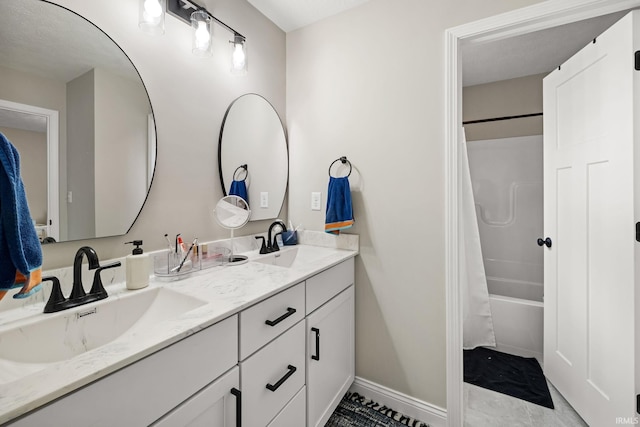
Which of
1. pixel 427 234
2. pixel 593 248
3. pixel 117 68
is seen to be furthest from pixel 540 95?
pixel 117 68

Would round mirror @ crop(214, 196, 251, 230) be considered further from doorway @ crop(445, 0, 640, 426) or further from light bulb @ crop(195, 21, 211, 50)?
doorway @ crop(445, 0, 640, 426)

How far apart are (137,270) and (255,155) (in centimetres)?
95

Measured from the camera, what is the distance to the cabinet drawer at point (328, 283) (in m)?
1.28

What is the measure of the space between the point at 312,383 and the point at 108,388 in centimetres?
90

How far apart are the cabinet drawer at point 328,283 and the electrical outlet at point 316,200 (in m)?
0.44

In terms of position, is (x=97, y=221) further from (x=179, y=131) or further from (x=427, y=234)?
(x=427, y=234)

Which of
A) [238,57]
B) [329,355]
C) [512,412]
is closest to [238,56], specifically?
[238,57]

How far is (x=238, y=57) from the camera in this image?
60.0 inches

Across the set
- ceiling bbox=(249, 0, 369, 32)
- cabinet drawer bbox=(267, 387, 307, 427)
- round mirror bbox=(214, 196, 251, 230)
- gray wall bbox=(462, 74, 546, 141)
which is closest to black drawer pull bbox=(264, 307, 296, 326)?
cabinet drawer bbox=(267, 387, 307, 427)

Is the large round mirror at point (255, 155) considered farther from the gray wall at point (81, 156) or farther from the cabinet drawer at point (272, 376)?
the cabinet drawer at point (272, 376)

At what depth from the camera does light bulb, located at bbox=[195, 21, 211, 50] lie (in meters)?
1.33

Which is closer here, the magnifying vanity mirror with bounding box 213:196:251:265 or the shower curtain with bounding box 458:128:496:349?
the magnifying vanity mirror with bounding box 213:196:251:265

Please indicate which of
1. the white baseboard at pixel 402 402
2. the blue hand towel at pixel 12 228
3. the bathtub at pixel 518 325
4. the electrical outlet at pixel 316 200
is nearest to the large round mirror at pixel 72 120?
the blue hand towel at pixel 12 228

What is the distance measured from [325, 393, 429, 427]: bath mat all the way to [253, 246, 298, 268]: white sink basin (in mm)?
859
